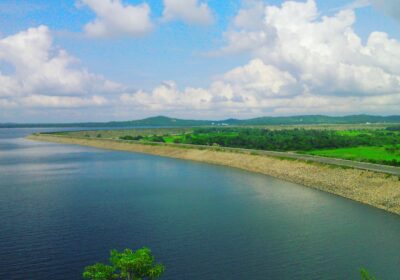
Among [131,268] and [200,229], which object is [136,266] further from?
[200,229]

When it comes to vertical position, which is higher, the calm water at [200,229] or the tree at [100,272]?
the tree at [100,272]

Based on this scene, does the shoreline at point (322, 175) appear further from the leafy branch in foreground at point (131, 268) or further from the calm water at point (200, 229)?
the leafy branch in foreground at point (131, 268)

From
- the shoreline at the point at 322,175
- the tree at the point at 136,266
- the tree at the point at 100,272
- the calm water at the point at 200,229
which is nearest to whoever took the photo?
the tree at the point at 136,266

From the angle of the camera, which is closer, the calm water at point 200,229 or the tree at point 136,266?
the tree at point 136,266

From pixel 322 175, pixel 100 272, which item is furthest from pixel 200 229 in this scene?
pixel 322 175

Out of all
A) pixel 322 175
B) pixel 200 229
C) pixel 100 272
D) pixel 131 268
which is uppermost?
→ pixel 131 268

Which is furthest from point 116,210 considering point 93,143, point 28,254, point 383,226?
point 93,143

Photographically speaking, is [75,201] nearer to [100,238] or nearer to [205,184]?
[100,238]

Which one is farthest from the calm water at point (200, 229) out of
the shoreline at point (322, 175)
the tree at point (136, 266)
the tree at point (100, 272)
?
the tree at point (100, 272)
